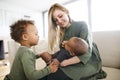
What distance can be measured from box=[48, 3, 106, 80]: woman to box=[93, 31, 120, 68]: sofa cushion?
0.38 m

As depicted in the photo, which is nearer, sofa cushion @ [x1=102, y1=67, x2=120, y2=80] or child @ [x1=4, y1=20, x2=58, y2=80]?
child @ [x1=4, y1=20, x2=58, y2=80]

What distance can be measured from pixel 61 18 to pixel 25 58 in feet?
0.81

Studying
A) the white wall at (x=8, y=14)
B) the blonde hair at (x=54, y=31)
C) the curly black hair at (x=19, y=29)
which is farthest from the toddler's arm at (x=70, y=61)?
the white wall at (x=8, y=14)

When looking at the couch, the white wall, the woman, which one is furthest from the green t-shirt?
the white wall

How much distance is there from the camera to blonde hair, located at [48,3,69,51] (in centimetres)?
74

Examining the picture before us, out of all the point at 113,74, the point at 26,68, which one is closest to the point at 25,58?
Result: the point at 26,68

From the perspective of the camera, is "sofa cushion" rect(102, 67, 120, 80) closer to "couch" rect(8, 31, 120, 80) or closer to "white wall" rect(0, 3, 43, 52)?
"couch" rect(8, 31, 120, 80)

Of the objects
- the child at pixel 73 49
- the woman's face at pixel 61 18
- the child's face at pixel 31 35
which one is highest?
the woman's face at pixel 61 18

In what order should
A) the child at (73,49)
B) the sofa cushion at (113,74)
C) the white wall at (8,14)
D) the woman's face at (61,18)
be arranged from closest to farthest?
1. the child at (73,49)
2. the woman's face at (61,18)
3. the sofa cushion at (113,74)
4. the white wall at (8,14)

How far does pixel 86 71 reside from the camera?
0.63m

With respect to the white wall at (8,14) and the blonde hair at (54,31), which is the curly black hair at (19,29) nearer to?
the blonde hair at (54,31)

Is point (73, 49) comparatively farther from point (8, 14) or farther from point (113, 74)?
point (8, 14)

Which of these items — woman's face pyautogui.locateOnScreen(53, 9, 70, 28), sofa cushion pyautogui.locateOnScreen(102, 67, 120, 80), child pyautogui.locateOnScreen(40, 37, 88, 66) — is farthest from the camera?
sofa cushion pyautogui.locateOnScreen(102, 67, 120, 80)

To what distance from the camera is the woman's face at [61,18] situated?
716 mm
